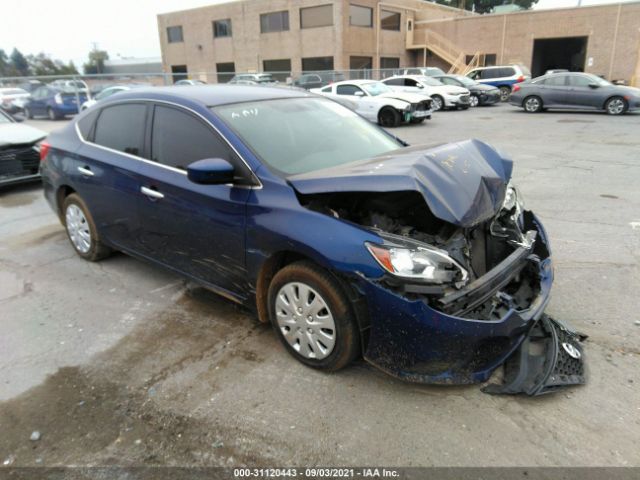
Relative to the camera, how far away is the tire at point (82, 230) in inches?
191

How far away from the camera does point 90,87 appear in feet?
76.3

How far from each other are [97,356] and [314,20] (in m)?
36.8

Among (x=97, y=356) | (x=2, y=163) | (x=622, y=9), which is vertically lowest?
(x=97, y=356)

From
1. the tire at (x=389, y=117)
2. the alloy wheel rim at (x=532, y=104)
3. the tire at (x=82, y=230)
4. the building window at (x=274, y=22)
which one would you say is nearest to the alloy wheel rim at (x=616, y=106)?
the alloy wheel rim at (x=532, y=104)

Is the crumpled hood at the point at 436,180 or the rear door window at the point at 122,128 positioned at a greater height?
the rear door window at the point at 122,128

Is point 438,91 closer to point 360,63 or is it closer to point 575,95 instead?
point 575,95

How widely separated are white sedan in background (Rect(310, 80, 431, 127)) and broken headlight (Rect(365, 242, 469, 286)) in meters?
13.6

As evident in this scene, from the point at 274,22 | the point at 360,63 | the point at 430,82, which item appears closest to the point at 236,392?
the point at 430,82

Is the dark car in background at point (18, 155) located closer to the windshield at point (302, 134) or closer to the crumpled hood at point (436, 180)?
the windshield at point (302, 134)

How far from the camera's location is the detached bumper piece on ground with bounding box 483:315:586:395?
2834mm

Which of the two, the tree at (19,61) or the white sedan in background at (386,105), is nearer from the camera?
the white sedan in background at (386,105)

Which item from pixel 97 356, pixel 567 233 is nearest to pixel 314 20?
pixel 567 233

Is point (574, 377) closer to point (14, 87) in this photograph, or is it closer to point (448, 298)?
point (448, 298)

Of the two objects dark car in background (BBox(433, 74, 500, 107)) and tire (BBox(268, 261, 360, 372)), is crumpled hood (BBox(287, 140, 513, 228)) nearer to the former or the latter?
tire (BBox(268, 261, 360, 372))
